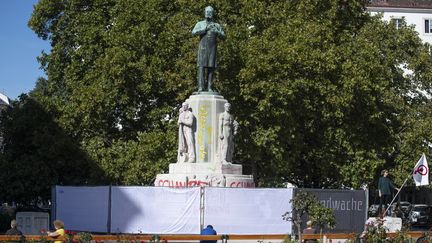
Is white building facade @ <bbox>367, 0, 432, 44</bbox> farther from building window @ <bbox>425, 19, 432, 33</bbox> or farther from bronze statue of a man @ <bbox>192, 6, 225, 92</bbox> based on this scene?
bronze statue of a man @ <bbox>192, 6, 225, 92</bbox>

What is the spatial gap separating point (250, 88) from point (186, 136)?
402 inches

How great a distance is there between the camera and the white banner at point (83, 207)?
80.6 feet

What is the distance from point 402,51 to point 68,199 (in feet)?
78.0

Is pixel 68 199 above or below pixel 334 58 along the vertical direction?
below

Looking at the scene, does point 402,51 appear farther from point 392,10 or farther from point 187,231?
point 392,10

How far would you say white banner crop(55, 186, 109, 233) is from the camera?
24562 mm

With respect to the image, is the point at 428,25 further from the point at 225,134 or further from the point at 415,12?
the point at 225,134

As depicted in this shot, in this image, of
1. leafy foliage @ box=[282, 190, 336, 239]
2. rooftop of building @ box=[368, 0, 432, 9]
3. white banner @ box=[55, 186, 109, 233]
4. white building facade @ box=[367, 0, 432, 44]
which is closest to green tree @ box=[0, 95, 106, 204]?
white banner @ box=[55, 186, 109, 233]

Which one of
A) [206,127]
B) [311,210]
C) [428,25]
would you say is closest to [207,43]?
[206,127]

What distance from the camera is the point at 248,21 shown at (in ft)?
127

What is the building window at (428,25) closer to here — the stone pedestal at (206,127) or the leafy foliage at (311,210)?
the stone pedestal at (206,127)

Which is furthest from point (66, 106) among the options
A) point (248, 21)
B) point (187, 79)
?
point (248, 21)

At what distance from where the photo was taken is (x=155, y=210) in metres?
23.6

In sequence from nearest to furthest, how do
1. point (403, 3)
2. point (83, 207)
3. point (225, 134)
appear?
point (83, 207)
point (225, 134)
point (403, 3)
